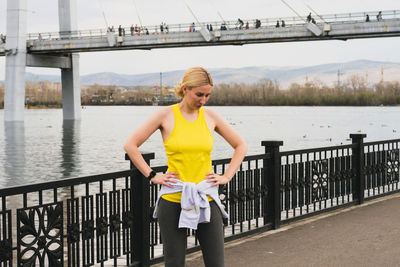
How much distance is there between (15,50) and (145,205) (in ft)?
250

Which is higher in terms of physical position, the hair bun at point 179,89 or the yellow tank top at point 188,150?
the hair bun at point 179,89

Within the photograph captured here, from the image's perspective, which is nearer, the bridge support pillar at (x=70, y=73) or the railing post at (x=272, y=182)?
the railing post at (x=272, y=182)

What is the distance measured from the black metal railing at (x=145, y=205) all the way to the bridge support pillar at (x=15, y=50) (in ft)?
236

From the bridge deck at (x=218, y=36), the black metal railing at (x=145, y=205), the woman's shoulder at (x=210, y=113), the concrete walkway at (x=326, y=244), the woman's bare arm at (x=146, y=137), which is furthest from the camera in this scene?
the bridge deck at (x=218, y=36)

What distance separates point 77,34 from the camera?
253ft

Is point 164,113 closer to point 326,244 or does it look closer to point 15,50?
point 326,244

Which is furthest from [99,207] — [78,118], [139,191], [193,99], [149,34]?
[78,118]

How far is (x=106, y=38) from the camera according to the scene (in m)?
73.4

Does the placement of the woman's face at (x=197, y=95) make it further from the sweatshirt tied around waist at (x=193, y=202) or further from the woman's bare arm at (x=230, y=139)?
the sweatshirt tied around waist at (x=193, y=202)

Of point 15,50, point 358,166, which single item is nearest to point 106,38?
point 15,50

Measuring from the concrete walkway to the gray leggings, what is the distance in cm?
222

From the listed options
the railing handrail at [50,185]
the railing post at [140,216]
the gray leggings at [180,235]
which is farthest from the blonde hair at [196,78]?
the railing post at [140,216]

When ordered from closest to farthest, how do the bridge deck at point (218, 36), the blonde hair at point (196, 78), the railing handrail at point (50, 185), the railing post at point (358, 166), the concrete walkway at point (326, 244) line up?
the blonde hair at point (196, 78)
the railing handrail at point (50, 185)
the concrete walkway at point (326, 244)
the railing post at point (358, 166)
the bridge deck at point (218, 36)

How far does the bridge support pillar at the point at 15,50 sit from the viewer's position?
77.8 metres
